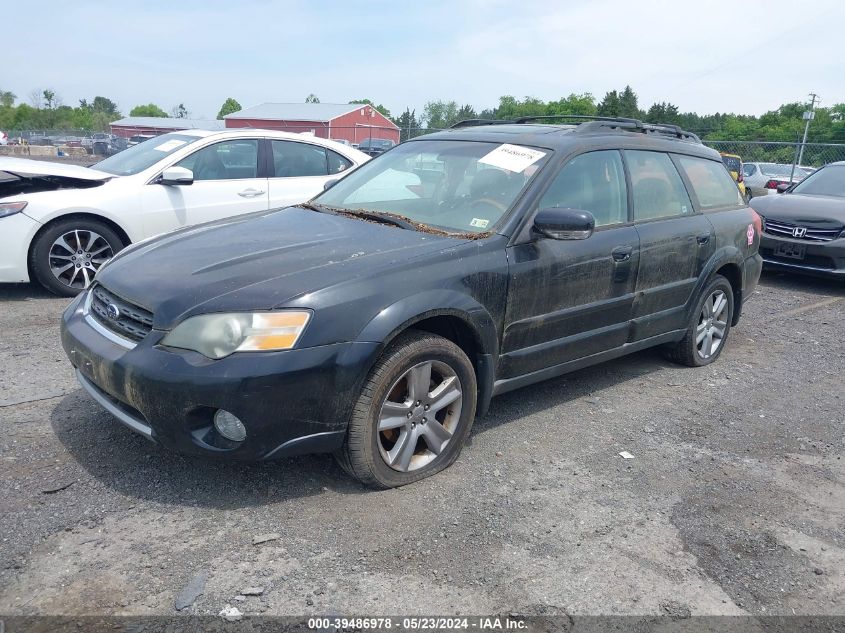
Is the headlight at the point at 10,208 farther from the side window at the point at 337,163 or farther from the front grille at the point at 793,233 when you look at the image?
the front grille at the point at 793,233

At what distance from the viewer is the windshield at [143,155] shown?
679 centimetres

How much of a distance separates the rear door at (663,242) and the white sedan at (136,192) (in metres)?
3.75

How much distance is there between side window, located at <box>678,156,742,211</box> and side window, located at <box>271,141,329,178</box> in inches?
153

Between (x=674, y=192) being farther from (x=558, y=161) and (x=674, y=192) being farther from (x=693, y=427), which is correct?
(x=693, y=427)

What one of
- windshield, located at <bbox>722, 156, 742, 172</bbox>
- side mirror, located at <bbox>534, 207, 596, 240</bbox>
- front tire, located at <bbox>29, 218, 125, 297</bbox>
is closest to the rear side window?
front tire, located at <bbox>29, 218, 125, 297</bbox>

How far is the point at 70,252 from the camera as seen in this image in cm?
623

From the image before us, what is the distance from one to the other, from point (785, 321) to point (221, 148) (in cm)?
583

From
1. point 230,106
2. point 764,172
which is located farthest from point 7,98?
point 764,172

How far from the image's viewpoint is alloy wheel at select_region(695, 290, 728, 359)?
5266 mm

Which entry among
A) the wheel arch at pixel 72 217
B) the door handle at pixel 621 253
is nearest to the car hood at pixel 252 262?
the door handle at pixel 621 253

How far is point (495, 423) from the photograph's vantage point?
4.14 m

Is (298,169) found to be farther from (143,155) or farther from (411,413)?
(411,413)

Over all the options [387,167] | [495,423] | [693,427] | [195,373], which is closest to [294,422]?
[195,373]

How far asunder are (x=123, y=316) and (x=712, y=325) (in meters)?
4.18
